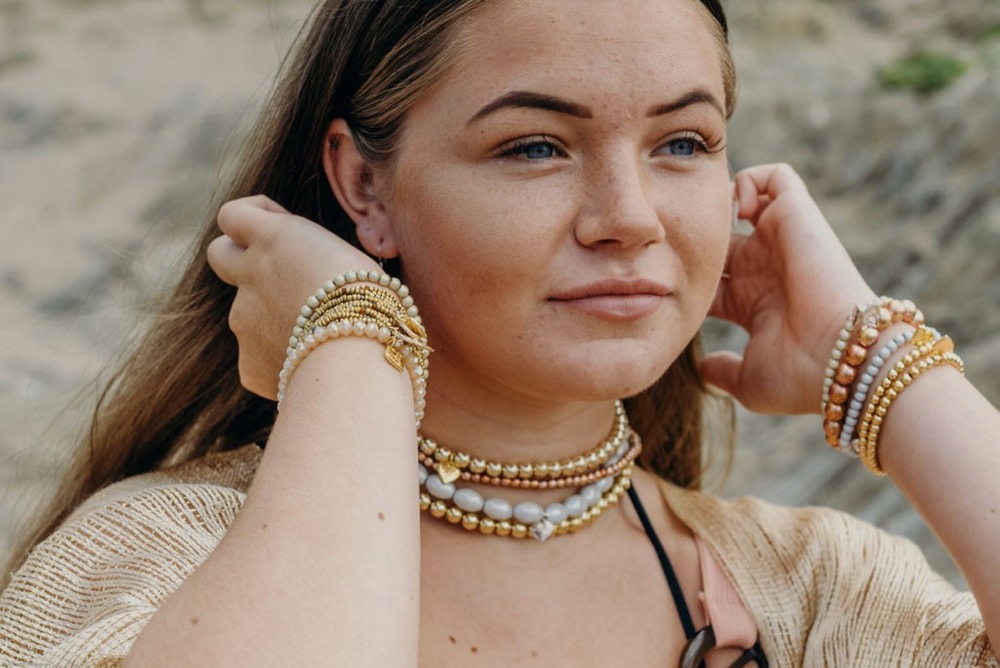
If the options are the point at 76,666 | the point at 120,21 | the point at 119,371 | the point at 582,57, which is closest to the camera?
the point at 76,666

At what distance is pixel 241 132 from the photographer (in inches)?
155

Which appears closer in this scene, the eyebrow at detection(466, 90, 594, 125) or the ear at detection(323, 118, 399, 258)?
the eyebrow at detection(466, 90, 594, 125)

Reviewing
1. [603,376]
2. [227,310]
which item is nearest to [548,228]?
[603,376]

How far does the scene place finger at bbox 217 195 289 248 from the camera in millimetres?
2375

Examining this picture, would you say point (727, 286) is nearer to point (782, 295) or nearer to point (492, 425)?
point (782, 295)

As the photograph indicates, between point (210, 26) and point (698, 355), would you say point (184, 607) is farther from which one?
point (210, 26)

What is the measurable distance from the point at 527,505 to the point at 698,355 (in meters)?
0.83

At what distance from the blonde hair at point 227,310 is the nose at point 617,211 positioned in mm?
483

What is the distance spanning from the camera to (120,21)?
978cm

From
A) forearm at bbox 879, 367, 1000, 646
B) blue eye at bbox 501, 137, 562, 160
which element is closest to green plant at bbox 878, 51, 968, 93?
forearm at bbox 879, 367, 1000, 646

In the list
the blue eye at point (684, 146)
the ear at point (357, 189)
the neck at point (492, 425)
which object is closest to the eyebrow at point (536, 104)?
the blue eye at point (684, 146)

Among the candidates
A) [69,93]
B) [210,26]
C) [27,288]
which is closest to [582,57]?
[27,288]

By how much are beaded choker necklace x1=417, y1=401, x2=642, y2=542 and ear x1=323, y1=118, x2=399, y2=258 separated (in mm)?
421

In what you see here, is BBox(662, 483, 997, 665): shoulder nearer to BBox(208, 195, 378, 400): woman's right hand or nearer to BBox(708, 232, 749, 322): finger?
BBox(708, 232, 749, 322): finger
